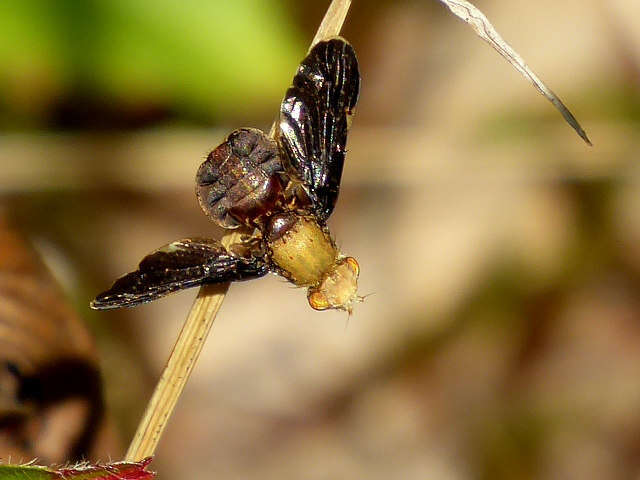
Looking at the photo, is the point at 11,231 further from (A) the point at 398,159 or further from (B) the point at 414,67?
(B) the point at 414,67

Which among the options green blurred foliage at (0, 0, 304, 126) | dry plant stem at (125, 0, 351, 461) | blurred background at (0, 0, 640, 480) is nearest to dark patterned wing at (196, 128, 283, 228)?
dry plant stem at (125, 0, 351, 461)

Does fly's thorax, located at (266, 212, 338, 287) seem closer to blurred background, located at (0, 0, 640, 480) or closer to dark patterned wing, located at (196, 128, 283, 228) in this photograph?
dark patterned wing, located at (196, 128, 283, 228)

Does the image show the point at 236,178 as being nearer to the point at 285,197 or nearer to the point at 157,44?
the point at 285,197

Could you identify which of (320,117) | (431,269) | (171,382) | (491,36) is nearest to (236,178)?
(320,117)

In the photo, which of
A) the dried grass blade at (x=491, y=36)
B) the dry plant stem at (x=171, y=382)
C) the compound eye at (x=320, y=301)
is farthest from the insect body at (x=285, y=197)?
the dried grass blade at (x=491, y=36)

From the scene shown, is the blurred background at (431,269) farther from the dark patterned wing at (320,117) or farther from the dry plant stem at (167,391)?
the dry plant stem at (167,391)
